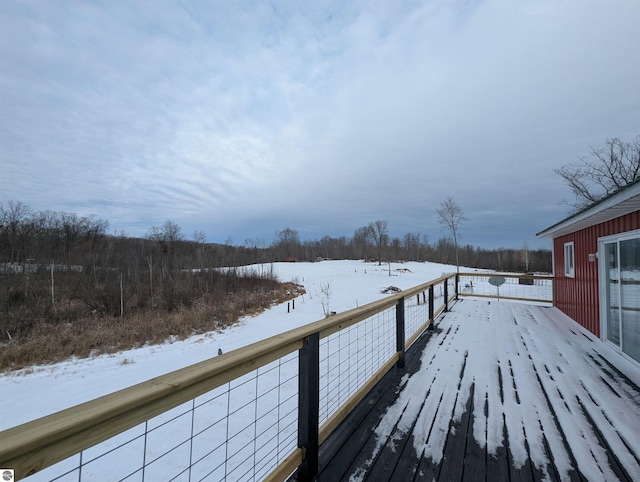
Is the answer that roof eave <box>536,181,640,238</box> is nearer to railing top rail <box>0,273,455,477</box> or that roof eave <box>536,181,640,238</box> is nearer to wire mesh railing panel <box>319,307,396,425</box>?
wire mesh railing panel <box>319,307,396,425</box>

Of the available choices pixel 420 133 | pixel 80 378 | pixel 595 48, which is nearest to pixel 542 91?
pixel 595 48

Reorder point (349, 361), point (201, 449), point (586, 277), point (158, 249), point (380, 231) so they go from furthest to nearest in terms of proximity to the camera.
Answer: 1. point (380, 231)
2. point (158, 249)
3. point (349, 361)
4. point (586, 277)
5. point (201, 449)

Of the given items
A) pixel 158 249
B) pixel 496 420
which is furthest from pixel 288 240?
pixel 496 420

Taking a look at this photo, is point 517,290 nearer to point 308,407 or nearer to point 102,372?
point 308,407

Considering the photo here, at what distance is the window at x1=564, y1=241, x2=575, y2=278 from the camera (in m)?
5.92

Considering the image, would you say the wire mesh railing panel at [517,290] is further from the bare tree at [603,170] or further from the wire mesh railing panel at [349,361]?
the bare tree at [603,170]

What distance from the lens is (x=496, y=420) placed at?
234cm

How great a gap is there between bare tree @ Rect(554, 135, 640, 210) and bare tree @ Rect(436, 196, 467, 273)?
7.37 m

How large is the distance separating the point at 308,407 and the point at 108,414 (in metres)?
1.19

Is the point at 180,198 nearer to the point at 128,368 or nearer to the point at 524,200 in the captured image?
the point at 128,368

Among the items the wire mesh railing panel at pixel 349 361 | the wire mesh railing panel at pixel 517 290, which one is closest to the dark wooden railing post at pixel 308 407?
the wire mesh railing panel at pixel 349 361

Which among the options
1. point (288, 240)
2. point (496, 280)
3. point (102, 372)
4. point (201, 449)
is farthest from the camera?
point (288, 240)

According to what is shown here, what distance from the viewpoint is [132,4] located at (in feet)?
14.5

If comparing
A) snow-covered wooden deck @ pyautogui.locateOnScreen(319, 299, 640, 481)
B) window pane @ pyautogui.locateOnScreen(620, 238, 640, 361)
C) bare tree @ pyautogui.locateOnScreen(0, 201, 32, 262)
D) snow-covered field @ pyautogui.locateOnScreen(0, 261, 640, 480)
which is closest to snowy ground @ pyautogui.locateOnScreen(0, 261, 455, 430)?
snow-covered field @ pyautogui.locateOnScreen(0, 261, 640, 480)
